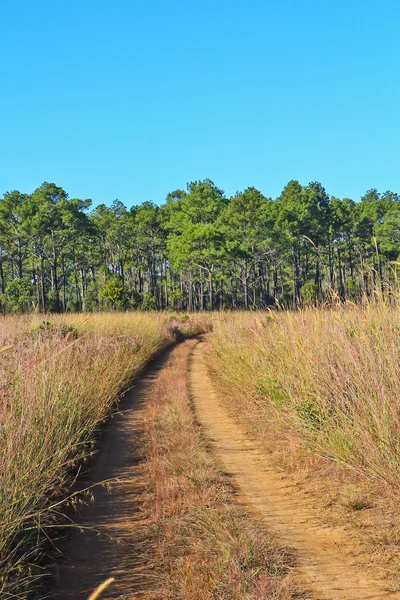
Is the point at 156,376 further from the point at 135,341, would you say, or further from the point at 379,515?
the point at 379,515

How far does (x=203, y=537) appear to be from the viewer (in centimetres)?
418

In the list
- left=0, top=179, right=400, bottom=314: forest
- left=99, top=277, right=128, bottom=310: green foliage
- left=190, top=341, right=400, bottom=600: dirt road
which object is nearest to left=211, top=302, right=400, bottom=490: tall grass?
left=190, top=341, right=400, bottom=600: dirt road

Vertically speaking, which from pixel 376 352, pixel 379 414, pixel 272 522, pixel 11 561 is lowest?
pixel 272 522

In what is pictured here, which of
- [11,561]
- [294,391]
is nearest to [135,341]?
[294,391]

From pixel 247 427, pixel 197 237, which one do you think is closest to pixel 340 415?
pixel 247 427

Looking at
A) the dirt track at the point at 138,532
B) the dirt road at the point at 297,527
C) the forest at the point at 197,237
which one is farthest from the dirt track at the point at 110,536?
the forest at the point at 197,237

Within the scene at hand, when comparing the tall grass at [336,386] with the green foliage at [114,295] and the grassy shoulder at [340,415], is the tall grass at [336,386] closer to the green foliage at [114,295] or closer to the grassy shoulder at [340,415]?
the grassy shoulder at [340,415]

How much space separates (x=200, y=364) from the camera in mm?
16609

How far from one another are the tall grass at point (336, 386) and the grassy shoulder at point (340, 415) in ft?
0.04

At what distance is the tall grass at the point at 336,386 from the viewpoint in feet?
15.3

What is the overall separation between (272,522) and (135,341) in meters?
12.3

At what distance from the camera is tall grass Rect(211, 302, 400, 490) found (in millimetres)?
4668

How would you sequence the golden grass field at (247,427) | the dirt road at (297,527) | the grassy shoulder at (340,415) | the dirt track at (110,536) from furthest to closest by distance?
the grassy shoulder at (340,415) → the golden grass field at (247,427) → the dirt track at (110,536) → the dirt road at (297,527)

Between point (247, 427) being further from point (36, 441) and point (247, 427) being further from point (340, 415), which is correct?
point (36, 441)
